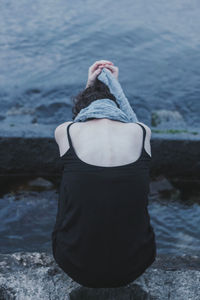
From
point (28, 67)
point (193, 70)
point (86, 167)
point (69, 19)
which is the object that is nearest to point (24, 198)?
point (86, 167)

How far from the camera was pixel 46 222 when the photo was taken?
339cm

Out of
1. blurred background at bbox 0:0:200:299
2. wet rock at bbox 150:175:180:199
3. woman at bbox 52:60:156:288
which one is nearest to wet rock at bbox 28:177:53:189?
blurred background at bbox 0:0:200:299

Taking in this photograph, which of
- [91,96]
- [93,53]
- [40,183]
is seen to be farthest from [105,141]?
[93,53]

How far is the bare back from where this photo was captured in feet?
6.10

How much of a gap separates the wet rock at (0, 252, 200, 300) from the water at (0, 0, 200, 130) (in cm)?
195

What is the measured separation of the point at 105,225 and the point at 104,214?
53 millimetres

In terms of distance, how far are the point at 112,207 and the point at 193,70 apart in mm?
5467

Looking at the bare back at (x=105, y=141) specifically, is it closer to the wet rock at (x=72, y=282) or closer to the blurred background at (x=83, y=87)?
the wet rock at (x=72, y=282)

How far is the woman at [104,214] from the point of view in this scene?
1773 mm

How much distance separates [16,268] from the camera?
2.10 metres

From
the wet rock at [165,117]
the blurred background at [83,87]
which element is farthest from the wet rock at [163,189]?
the wet rock at [165,117]

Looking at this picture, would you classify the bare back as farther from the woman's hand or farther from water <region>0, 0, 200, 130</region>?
water <region>0, 0, 200, 130</region>

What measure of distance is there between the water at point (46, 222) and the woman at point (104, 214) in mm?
1264

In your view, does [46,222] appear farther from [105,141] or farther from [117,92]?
[105,141]
